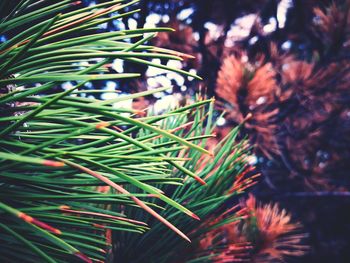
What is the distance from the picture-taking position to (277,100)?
2.59ft

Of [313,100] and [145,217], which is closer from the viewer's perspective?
[145,217]

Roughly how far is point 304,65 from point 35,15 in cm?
70

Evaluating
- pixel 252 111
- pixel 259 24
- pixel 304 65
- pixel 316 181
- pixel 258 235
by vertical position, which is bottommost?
pixel 258 235

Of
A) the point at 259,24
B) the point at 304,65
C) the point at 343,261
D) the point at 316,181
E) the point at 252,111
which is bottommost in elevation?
the point at 343,261

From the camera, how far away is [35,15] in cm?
23

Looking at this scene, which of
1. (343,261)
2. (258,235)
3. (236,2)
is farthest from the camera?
(343,261)

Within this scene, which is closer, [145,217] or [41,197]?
[41,197]

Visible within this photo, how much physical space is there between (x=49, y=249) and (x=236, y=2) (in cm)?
111

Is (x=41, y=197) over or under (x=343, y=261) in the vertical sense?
over

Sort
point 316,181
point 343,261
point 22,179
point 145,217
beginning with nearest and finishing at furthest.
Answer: point 22,179 < point 145,217 < point 316,181 < point 343,261

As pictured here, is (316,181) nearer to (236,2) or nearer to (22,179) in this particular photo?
(236,2)

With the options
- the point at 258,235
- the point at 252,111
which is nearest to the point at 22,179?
the point at 258,235

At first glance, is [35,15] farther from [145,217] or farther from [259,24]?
[259,24]

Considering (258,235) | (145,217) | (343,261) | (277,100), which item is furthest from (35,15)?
(343,261)
